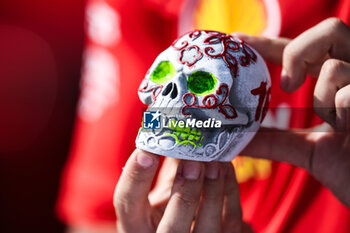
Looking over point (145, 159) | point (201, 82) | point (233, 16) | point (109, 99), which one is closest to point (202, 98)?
point (201, 82)

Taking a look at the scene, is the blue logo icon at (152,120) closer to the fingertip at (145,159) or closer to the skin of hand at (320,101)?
the fingertip at (145,159)

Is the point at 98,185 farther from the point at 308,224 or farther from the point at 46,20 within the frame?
the point at 46,20

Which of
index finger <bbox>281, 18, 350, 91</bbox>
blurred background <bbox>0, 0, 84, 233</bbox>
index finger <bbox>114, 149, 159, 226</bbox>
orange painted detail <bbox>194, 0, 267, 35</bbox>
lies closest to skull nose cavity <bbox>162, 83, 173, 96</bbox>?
index finger <bbox>114, 149, 159, 226</bbox>

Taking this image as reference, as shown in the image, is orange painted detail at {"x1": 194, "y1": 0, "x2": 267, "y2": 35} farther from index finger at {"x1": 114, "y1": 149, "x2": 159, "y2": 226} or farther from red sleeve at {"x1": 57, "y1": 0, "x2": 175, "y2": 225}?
index finger at {"x1": 114, "y1": 149, "x2": 159, "y2": 226}

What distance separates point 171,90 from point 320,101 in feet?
0.80

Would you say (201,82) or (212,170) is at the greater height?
(201,82)

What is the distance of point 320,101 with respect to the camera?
21.3 inches

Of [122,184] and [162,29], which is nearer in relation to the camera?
[122,184]

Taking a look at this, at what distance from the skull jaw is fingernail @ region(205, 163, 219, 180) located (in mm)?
27

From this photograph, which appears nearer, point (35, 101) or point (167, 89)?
point (167, 89)

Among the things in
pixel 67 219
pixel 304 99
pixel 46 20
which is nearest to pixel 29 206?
pixel 67 219

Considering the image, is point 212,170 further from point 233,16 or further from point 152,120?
point 233,16

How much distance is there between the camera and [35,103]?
A: 1.60 m

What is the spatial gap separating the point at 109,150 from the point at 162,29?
463mm
